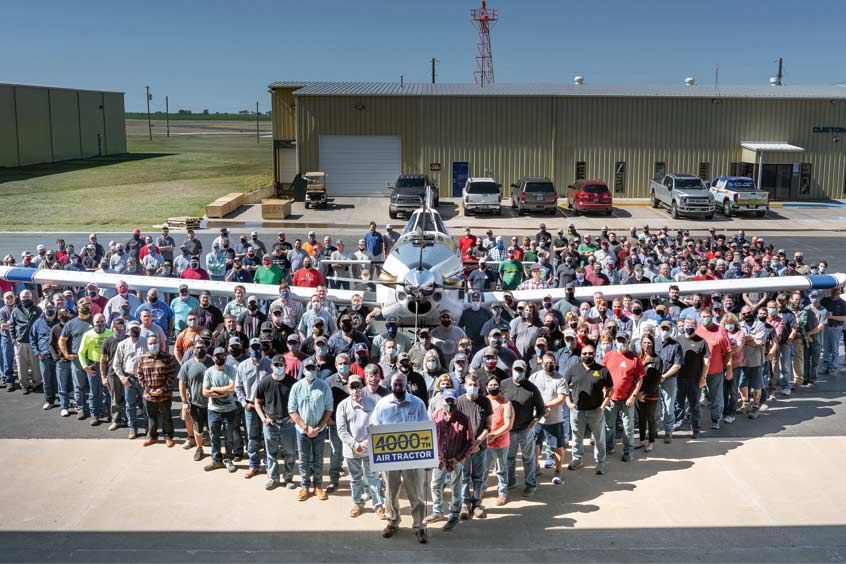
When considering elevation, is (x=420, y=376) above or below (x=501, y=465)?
above

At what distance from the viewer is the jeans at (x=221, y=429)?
9938 mm

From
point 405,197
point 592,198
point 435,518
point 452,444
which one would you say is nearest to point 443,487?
point 435,518

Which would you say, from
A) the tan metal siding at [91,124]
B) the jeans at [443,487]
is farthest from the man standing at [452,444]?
the tan metal siding at [91,124]

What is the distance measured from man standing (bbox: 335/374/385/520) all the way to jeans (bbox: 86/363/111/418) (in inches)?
173

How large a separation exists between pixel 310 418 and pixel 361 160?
31.9 meters

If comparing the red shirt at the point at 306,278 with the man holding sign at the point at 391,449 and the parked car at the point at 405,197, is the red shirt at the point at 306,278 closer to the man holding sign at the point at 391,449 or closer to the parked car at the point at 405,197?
the man holding sign at the point at 391,449

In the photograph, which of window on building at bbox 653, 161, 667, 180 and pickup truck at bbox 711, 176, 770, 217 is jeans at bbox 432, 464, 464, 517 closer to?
pickup truck at bbox 711, 176, 770, 217

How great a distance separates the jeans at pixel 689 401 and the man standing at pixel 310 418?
202 inches

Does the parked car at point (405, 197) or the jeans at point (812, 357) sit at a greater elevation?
the parked car at point (405, 197)

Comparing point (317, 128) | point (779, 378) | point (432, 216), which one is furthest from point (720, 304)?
point (317, 128)

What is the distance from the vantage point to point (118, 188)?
46125 millimetres

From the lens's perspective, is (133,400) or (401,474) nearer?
(401,474)

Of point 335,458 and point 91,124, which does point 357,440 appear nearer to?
point 335,458

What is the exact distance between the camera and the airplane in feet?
40.8
